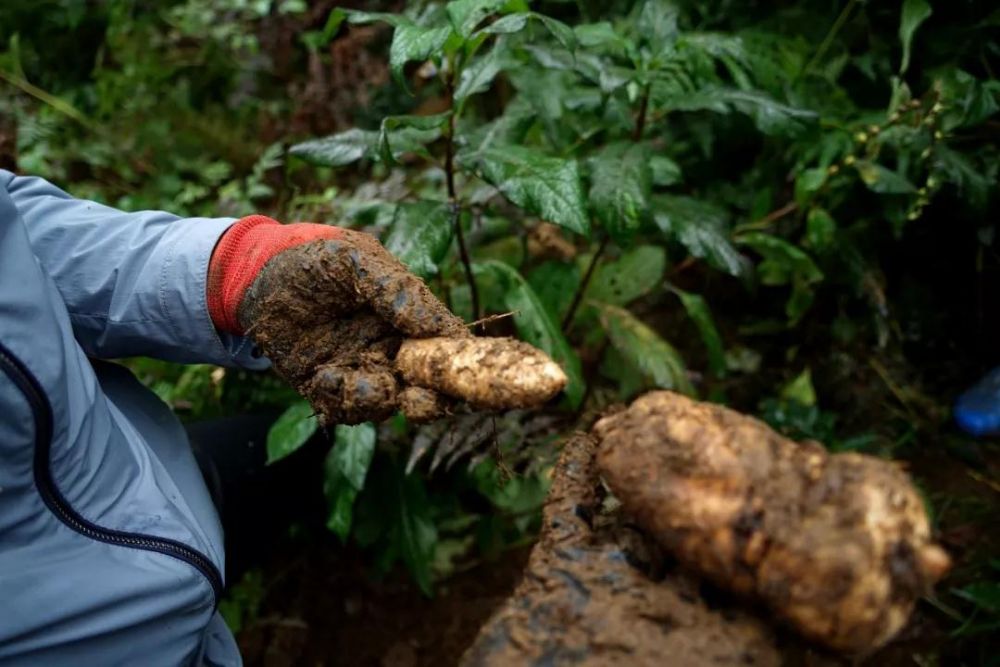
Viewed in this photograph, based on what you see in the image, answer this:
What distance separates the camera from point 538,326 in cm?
167

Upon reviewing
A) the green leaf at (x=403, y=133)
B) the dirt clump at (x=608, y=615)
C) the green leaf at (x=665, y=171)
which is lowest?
the dirt clump at (x=608, y=615)

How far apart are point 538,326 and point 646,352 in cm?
37

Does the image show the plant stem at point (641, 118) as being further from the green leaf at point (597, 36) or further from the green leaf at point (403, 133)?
the green leaf at point (403, 133)

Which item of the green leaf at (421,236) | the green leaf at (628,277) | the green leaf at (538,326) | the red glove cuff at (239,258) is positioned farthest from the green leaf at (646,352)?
the red glove cuff at (239,258)

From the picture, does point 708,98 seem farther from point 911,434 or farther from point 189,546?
point 189,546

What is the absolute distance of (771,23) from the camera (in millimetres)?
2322

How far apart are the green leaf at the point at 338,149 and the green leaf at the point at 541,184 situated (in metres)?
0.28

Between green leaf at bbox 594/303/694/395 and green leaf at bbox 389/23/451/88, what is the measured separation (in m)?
0.90

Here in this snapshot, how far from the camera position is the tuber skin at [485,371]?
99cm

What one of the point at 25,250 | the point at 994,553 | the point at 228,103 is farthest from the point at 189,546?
the point at 228,103

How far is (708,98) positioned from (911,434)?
4.32 ft

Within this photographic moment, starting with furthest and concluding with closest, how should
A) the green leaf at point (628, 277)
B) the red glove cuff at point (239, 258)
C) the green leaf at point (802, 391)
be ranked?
the green leaf at point (802, 391)
the green leaf at point (628, 277)
the red glove cuff at point (239, 258)

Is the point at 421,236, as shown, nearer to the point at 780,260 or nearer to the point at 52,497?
the point at 52,497

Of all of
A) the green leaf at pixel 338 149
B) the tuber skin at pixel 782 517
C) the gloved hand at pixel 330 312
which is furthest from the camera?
the green leaf at pixel 338 149
